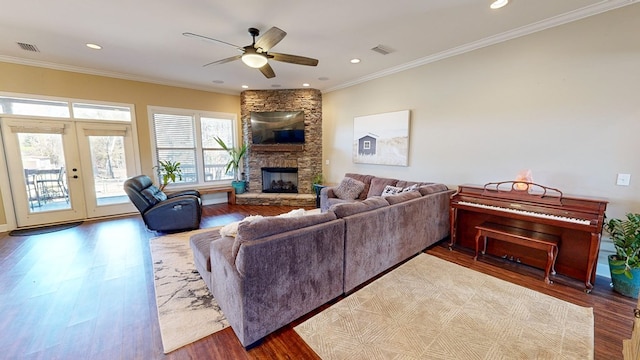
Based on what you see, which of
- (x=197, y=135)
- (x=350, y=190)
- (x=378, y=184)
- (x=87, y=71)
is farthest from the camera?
(x=197, y=135)

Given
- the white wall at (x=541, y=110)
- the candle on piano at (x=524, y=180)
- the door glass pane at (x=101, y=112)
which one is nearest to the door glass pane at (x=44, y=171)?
the door glass pane at (x=101, y=112)

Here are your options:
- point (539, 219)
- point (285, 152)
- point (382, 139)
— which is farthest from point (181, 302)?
point (285, 152)

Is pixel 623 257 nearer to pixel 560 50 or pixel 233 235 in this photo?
pixel 560 50

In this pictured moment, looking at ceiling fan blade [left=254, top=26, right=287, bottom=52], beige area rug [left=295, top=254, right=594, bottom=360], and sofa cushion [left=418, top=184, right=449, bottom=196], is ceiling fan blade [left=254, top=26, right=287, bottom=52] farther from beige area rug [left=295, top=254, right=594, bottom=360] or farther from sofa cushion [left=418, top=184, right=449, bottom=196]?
beige area rug [left=295, top=254, right=594, bottom=360]

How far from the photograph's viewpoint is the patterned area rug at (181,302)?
1895 mm

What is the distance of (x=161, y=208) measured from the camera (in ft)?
12.9

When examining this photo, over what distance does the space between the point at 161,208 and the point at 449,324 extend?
14.1ft

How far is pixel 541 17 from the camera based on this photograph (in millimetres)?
2783

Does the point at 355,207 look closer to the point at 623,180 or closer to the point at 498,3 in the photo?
the point at 498,3

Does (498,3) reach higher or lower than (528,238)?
higher

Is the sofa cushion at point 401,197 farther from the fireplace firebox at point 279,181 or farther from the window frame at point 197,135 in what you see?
the window frame at point 197,135

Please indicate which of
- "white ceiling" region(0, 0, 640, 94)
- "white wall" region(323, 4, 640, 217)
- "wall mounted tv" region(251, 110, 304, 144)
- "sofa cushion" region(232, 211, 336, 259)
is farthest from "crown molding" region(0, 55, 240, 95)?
"sofa cushion" region(232, 211, 336, 259)

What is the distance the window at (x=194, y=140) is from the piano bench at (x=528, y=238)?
20.0 ft

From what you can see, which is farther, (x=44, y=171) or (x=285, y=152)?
(x=285, y=152)
